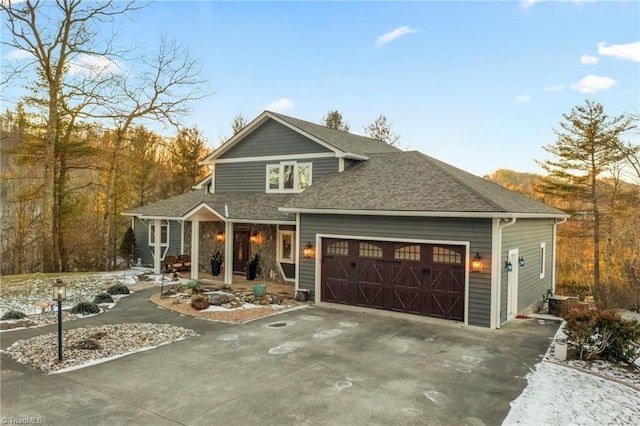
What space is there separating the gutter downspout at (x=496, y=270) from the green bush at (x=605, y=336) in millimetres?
2022

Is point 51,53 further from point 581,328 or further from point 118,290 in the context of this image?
point 581,328

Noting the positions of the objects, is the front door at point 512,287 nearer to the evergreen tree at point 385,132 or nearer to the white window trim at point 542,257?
the white window trim at point 542,257

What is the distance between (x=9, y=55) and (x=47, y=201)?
663cm

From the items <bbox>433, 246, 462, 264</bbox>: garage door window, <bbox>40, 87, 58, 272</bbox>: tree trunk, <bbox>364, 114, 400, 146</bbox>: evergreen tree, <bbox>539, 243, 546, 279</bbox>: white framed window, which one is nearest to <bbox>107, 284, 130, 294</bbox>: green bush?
<bbox>40, 87, 58, 272</bbox>: tree trunk

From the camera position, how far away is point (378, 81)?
2167 cm

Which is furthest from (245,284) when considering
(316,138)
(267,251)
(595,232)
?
(595,232)

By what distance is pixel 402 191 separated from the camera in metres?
12.1

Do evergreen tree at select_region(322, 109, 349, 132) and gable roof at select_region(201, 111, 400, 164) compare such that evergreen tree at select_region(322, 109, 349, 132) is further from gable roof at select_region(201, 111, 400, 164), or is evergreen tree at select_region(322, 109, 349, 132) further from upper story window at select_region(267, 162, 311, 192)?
upper story window at select_region(267, 162, 311, 192)

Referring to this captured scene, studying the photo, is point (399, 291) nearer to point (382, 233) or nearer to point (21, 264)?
point (382, 233)

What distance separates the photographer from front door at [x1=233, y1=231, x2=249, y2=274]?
1745cm

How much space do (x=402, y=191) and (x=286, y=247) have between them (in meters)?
5.88

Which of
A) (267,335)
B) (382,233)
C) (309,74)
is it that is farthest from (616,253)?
(267,335)

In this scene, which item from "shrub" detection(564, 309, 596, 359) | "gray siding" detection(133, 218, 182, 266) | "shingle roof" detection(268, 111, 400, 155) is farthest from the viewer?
"gray siding" detection(133, 218, 182, 266)

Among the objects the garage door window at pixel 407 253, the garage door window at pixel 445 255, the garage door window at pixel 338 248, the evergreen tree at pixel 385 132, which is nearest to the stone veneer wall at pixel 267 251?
the garage door window at pixel 338 248
